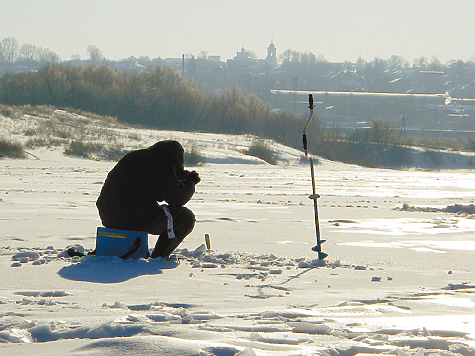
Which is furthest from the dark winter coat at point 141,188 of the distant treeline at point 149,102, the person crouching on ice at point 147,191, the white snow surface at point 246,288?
the distant treeline at point 149,102

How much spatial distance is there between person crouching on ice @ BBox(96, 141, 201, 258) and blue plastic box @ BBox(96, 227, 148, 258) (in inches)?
3.0

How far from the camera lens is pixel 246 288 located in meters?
5.13

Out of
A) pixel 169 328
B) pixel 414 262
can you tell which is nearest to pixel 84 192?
pixel 414 262

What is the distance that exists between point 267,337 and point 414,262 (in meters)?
3.62

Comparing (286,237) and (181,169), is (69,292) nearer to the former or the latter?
(181,169)

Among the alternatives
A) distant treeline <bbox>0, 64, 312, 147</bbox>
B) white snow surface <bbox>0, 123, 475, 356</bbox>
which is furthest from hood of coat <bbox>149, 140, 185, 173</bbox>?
distant treeline <bbox>0, 64, 312, 147</bbox>

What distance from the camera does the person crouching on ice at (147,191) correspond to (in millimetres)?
6027

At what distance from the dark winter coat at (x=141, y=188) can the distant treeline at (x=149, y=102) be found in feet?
183

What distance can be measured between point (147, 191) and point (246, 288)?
1.51 metres

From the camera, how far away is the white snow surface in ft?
11.1

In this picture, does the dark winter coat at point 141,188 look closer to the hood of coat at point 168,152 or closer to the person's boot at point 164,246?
the hood of coat at point 168,152

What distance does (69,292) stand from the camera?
468cm

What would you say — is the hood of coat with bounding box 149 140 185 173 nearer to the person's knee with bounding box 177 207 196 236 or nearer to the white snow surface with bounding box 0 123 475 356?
the person's knee with bounding box 177 207 196 236

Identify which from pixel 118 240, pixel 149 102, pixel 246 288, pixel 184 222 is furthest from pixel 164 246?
pixel 149 102
